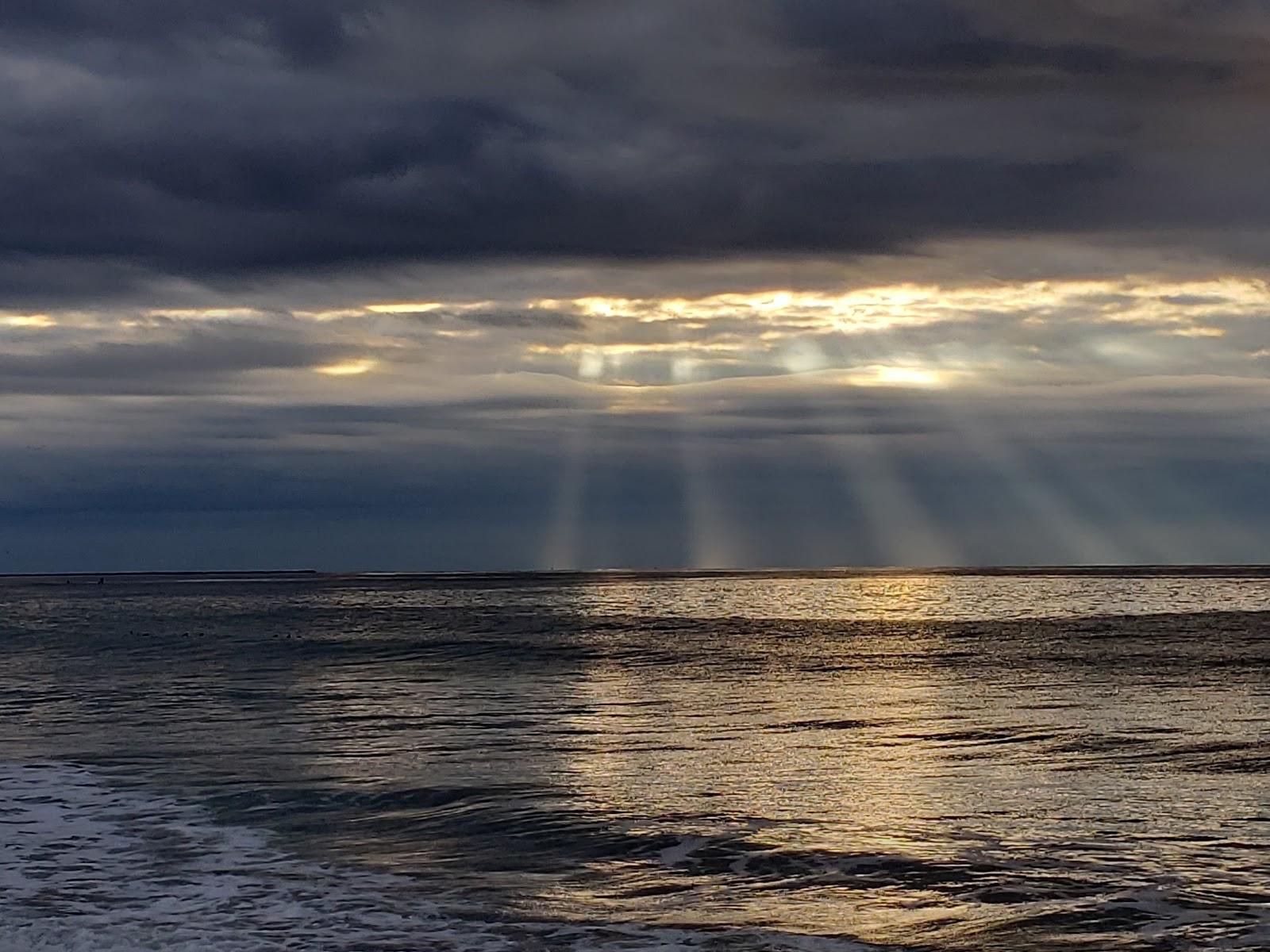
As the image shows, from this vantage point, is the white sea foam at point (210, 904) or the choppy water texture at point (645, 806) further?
the choppy water texture at point (645, 806)

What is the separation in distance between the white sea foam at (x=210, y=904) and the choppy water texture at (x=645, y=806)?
60 mm

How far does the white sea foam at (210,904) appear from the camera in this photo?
48.9 ft

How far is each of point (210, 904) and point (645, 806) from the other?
283 inches

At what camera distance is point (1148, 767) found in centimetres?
2433

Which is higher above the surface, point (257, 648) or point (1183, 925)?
point (1183, 925)

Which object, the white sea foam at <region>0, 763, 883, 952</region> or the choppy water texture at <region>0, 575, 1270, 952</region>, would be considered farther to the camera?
the choppy water texture at <region>0, 575, 1270, 952</region>

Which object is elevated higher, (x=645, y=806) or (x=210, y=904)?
(x=210, y=904)

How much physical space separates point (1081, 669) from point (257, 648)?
35597mm

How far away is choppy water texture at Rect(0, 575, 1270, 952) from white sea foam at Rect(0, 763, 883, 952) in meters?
0.06

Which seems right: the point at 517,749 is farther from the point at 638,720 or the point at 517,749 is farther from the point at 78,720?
the point at 78,720

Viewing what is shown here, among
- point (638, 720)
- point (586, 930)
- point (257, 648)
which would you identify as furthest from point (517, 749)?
point (257, 648)

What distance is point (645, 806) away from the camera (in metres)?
21.8

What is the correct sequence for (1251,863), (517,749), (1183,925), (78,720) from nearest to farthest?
(1183,925) → (1251,863) → (517,749) → (78,720)

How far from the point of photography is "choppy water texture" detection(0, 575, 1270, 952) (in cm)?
1558
